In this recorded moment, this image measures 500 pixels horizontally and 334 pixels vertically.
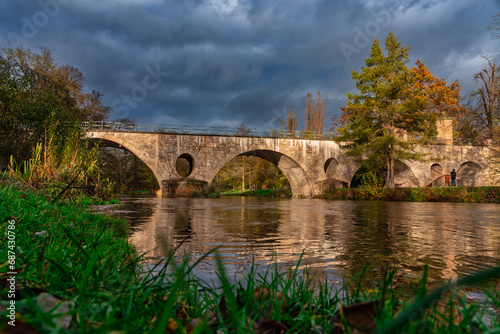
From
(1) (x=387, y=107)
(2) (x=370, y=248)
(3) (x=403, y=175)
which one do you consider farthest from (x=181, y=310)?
(3) (x=403, y=175)

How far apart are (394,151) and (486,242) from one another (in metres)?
20.6

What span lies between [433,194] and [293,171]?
1462cm

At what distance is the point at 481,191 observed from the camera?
16.9 meters

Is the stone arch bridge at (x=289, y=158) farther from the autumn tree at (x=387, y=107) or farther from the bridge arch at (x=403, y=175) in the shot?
the autumn tree at (x=387, y=107)

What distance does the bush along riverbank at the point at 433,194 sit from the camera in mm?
16688

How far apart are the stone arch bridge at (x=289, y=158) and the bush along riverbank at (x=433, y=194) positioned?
7.19 m

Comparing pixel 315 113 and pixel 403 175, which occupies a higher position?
pixel 315 113

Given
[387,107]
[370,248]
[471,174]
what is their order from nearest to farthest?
[370,248], [387,107], [471,174]

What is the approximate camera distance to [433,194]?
18.0m

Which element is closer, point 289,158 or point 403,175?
point 289,158

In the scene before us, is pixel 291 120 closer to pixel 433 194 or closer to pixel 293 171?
pixel 293 171

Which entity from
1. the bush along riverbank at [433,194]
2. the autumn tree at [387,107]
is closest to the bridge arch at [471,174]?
the autumn tree at [387,107]

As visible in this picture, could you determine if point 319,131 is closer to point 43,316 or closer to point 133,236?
point 133,236

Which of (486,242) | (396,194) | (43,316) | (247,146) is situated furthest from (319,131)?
(43,316)
